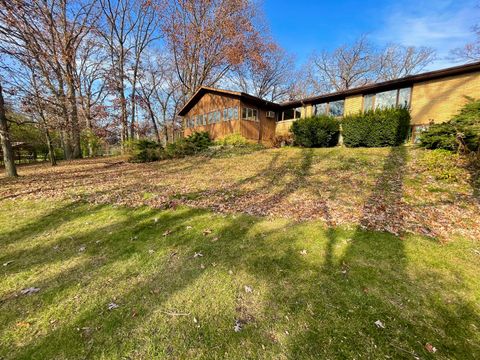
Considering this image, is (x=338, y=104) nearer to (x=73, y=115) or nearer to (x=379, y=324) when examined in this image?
(x=379, y=324)

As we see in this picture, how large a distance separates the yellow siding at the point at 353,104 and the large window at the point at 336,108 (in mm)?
501

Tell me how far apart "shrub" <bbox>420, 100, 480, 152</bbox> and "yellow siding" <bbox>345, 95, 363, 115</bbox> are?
20.5 ft

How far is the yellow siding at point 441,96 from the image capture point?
Answer: 11.0 meters

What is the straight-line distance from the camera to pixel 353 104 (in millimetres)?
15445

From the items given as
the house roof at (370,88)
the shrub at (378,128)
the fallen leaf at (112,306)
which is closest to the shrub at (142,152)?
the house roof at (370,88)

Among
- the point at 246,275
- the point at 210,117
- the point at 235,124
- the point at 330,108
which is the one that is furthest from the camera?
the point at 210,117

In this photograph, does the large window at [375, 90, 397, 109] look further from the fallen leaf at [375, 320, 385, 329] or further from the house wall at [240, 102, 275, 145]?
the fallen leaf at [375, 320, 385, 329]

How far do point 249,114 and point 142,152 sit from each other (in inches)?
345

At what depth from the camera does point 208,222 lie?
16.7ft

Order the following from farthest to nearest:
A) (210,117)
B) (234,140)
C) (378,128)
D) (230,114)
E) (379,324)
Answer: (210,117)
(230,114)
(234,140)
(378,128)
(379,324)

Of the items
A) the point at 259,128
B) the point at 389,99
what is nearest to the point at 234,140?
the point at 259,128

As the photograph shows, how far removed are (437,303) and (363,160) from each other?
810 cm

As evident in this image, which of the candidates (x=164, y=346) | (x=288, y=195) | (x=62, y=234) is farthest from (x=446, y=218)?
(x=62, y=234)

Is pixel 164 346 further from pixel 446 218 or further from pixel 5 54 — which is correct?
pixel 5 54
